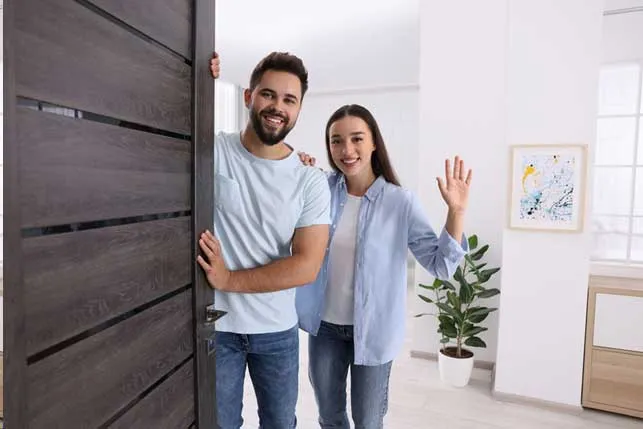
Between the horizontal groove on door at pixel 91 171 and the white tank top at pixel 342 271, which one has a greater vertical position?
the horizontal groove on door at pixel 91 171

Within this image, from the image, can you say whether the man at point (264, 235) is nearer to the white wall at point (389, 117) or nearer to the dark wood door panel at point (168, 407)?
the dark wood door panel at point (168, 407)

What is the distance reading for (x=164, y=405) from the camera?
1.18 metres

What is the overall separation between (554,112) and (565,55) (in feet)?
1.09

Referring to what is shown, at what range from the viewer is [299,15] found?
4.11 metres

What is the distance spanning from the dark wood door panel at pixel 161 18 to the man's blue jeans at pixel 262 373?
0.90m

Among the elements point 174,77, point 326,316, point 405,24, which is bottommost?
point 326,316

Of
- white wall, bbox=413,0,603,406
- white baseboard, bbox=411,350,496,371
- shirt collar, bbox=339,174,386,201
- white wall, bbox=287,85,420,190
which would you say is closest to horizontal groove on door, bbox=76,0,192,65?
shirt collar, bbox=339,174,386,201

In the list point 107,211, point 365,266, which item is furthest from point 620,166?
point 107,211

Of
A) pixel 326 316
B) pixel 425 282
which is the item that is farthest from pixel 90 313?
pixel 425 282

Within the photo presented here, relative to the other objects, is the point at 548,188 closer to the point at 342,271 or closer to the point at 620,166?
the point at 620,166

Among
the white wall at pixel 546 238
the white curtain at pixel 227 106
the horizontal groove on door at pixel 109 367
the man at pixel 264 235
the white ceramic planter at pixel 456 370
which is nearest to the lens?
the horizontal groove on door at pixel 109 367

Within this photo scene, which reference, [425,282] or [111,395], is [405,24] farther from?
[111,395]

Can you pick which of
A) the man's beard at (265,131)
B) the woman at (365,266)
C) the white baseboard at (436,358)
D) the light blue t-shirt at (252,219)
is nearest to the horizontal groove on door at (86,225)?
the light blue t-shirt at (252,219)

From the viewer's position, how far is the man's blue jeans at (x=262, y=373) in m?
1.45
